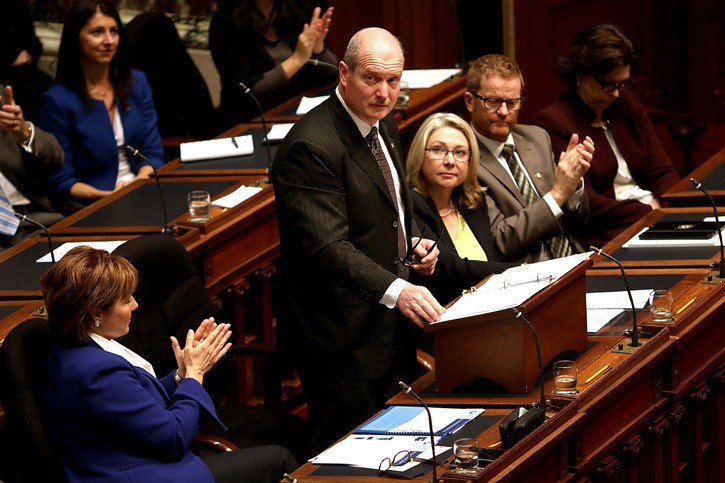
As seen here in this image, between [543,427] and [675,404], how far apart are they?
758 mm

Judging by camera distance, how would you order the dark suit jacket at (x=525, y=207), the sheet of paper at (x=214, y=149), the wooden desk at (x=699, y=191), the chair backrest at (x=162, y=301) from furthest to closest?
1. the sheet of paper at (x=214, y=149)
2. the wooden desk at (x=699, y=191)
3. the dark suit jacket at (x=525, y=207)
4. the chair backrest at (x=162, y=301)

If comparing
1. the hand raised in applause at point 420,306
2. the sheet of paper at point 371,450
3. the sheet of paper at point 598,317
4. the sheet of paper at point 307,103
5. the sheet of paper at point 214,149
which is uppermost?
the sheet of paper at point 307,103

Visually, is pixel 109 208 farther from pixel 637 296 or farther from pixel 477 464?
pixel 477 464

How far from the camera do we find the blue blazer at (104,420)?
2.80 m

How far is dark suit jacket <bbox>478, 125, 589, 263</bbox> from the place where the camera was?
4.27m

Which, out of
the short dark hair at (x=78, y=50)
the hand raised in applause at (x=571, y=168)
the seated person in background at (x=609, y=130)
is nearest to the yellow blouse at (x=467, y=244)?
the hand raised in applause at (x=571, y=168)

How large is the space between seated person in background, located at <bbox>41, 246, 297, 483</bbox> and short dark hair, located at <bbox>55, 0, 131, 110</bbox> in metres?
2.25

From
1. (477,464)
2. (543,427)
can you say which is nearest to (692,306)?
(543,427)

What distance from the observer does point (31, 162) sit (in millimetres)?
4816

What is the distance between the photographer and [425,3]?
22.3ft

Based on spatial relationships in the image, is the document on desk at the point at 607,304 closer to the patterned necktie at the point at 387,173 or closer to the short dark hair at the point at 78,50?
the patterned necktie at the point at 387,173

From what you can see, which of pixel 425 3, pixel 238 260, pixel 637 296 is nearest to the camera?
pixel 637 296

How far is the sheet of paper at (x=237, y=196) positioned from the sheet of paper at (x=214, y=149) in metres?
0.45

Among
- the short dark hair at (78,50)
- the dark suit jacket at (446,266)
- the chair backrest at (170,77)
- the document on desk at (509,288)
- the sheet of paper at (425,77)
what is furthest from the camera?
the chair backrest at (170,77)
